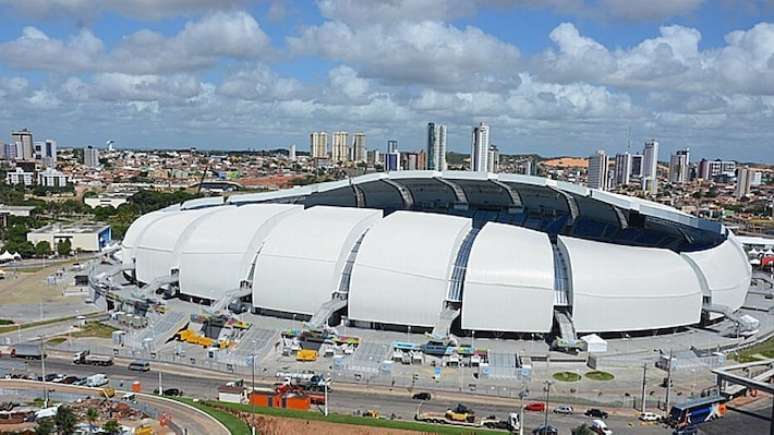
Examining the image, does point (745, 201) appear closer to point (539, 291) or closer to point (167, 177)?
point (539, 291)

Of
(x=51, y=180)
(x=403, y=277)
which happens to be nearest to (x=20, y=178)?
(x=51, y=180)

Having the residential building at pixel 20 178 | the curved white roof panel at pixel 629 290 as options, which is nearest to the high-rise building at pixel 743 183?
the curved white roof panel at pixel 629 290

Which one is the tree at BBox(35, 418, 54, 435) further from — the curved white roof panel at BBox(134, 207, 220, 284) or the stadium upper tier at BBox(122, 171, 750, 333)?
the curved white roof panel at BBox(134, 207, 220, 284)

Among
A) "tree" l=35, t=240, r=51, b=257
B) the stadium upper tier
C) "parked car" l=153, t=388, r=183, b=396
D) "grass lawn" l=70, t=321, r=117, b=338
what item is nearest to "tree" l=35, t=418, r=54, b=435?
"parked car" l=153, t=388, r=183, b=396

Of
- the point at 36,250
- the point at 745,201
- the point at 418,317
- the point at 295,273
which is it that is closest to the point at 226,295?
the point at 295,273

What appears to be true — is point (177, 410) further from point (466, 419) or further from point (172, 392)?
point (466, 419)

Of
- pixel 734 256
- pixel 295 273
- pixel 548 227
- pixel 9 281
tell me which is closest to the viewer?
pixel 295 273

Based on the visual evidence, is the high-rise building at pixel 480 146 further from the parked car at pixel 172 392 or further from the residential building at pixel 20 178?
the parked car at pixel 172 392
